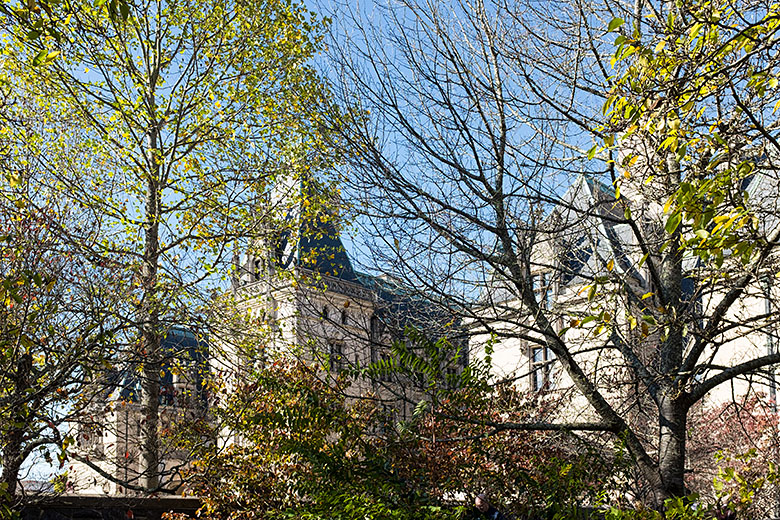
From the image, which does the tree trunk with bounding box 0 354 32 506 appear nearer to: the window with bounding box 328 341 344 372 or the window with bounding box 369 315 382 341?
the window with bounding box 328 341 344 372

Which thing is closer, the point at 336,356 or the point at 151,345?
the point at 336,356

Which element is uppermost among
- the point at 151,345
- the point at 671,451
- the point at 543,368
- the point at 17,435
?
the point at 151,345

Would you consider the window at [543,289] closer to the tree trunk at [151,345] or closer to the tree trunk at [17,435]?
the tree trunk at [17,435]

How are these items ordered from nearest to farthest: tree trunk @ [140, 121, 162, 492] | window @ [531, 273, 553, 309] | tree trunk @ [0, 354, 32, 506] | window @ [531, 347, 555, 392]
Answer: tree trunk @ [0, 354, 32, 506] < window @ [531, 273, 553, 309] < window @ [531, 347, 555, 392] < tree trunk @ [140, 121, 162, 492]

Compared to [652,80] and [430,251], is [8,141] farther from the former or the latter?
[652,80]

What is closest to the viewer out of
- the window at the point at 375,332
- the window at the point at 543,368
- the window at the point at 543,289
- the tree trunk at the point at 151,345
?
the window at the point at 543,289

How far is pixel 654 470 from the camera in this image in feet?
20.3

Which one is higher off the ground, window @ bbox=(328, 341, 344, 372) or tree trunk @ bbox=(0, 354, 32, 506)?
window @ bbox=(328, 341, 344, 372)

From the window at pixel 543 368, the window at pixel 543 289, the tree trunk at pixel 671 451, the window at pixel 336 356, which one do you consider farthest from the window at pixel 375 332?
the tree trunk at pixel 671 451

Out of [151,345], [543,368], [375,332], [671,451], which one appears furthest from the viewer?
[543,368]

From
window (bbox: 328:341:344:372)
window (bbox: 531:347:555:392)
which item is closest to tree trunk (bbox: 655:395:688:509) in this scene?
window (bbox: 531:347:555:392)

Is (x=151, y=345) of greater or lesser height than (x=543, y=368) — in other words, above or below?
above

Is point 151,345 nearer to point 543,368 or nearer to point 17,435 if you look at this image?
point 17,435

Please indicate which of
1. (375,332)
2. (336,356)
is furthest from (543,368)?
(336,356)
